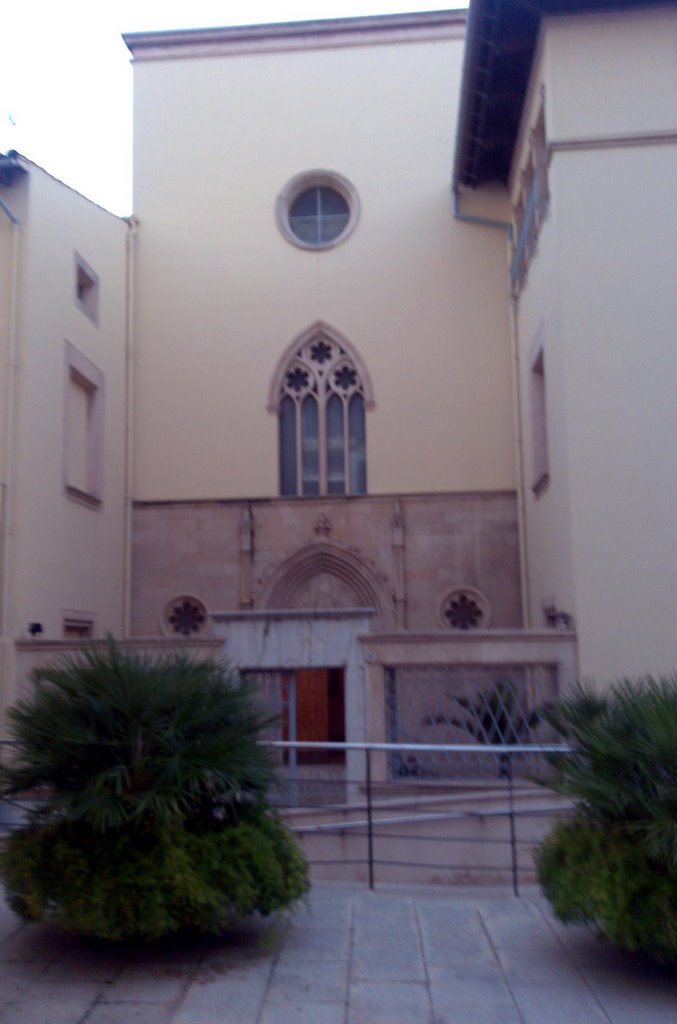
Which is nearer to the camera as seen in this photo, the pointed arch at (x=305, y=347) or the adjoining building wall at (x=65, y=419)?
the adjoining building wall at (x=65, y=419)

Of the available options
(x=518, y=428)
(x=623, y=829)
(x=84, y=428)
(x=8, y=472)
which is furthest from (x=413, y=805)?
(x=84, y=428)

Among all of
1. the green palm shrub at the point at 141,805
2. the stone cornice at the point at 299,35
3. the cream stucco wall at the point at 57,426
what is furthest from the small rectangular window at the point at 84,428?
the green palm shrub at the point at 141,805

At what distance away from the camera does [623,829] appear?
18.2 feet

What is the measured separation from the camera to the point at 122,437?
57.7ft

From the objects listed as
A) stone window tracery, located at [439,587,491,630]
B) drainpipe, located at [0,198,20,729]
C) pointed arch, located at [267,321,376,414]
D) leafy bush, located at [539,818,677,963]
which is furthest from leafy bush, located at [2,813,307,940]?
pointed arch, located at [267,321,376,414]

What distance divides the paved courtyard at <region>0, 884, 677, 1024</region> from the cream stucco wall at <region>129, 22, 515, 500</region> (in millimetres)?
11558

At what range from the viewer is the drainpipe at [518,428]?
16625 millimetres

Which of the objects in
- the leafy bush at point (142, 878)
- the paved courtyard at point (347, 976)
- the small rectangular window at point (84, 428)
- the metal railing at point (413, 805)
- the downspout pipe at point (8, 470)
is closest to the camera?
the paved courtyard at point (347, 976)

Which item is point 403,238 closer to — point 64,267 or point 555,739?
point 64,267

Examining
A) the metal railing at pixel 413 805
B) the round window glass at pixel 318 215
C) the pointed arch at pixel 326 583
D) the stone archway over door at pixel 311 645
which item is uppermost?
the round window glass at pixel 318 215

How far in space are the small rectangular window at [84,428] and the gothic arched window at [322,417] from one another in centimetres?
317

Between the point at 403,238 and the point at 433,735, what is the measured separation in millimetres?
9700

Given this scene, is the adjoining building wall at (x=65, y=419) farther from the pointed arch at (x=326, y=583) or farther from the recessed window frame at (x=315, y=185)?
the recessed window frame at (x=315, y=185)

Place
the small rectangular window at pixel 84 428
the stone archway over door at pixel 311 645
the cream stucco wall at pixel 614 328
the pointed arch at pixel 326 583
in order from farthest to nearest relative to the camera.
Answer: the pointed arch at pixel 326 583 < the small rectangular window at pixel 84 428 < the cream stucco wall at pixel 614 328 < the stone archway over door at pixel 311 645
